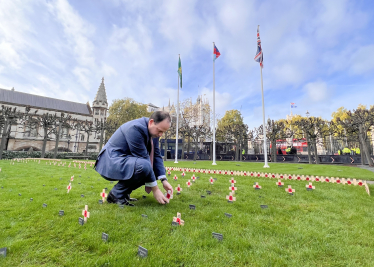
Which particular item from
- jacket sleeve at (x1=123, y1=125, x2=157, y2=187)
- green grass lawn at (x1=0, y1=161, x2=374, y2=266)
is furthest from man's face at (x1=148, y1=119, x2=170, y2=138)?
green grass lawn at (x1=0, y1=161, x2=374, y2=266)

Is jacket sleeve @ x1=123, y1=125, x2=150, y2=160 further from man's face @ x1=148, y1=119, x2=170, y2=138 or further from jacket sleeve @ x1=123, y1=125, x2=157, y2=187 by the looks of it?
man's face @ x1=148, y1=119, x2=170, y2=138

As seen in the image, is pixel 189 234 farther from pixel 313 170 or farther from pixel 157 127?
pixel 313 170

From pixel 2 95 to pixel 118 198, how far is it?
76615 millimetres

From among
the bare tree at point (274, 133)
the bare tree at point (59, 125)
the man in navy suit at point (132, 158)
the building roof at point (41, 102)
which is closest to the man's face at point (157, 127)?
the man in navy suit at point (132, 158)

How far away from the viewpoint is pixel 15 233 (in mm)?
2422

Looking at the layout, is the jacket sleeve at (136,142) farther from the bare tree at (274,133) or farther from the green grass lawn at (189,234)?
the bare tree at (274,133)

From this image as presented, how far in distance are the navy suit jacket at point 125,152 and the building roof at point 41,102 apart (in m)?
72.2

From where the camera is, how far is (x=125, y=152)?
3.50m

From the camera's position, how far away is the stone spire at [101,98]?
65.4 m

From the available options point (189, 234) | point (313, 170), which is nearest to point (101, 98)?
point (313, 170)

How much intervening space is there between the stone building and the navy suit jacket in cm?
4985

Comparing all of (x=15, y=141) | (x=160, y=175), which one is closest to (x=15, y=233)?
(x=160, y=175)

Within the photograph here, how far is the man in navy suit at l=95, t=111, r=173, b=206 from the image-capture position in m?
3.08

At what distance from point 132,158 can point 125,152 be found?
0.43 m
